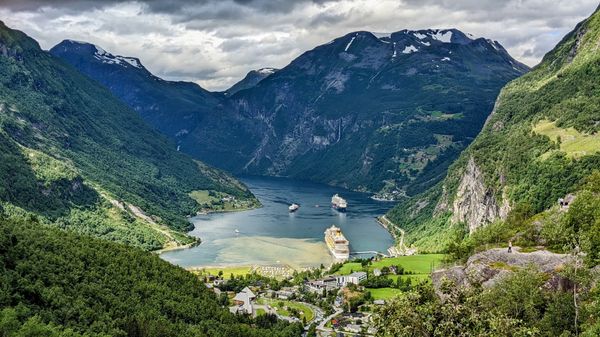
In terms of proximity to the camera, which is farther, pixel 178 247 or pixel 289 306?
pixel 178 247

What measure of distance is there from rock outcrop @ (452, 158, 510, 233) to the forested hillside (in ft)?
200

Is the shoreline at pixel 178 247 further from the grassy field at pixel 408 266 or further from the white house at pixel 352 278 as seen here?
the white house at pixel 352 278

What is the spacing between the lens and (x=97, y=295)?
66.8 meters

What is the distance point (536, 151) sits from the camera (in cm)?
12569

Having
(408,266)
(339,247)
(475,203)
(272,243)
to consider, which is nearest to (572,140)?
(475,203)

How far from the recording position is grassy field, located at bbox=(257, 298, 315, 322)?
92875 mm

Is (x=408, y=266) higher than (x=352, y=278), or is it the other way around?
(x=408, y=266)

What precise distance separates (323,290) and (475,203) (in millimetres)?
Answer: 53940

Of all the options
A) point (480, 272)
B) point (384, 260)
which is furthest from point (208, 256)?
point (480, 272)

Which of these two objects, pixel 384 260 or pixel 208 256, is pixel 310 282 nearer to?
pixel 384 260

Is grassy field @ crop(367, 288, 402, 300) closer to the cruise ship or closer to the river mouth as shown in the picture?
the river mouth

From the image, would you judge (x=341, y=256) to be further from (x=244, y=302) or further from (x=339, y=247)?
(x=244, y=302)

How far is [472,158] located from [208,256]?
2592 inches

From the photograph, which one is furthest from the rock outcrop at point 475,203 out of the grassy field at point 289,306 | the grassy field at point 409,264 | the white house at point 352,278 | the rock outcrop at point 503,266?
the rock outcrop at point 503,266
